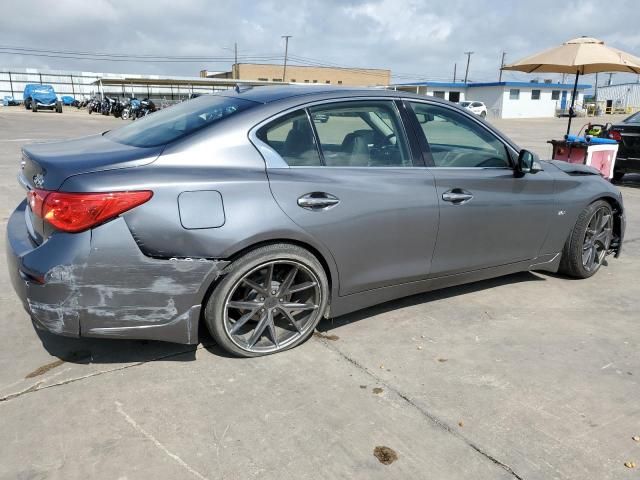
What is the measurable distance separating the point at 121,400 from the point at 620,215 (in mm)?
4519

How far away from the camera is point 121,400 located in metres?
2.79

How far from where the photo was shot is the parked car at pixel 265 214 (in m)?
2.70

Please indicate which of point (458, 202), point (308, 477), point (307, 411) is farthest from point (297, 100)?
point (308, 477)

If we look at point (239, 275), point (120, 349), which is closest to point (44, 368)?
point (120, 349)

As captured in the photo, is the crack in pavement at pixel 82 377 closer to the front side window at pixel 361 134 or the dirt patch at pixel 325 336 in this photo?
the dirt patch at pixel 325 336


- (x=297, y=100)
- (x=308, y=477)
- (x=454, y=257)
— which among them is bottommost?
(x=308, y=477)

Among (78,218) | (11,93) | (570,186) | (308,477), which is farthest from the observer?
(11,93)

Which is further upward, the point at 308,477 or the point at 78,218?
the point at 78,218

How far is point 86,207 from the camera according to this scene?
2.63 meters

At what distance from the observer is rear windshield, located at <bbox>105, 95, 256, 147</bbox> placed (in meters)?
3.14

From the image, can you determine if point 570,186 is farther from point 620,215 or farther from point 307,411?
point 307,411

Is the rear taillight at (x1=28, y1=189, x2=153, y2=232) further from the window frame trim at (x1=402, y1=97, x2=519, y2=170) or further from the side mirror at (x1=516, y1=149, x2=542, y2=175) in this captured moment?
the side mirror at (x1=516, y1=149, x2=542, y2=175)

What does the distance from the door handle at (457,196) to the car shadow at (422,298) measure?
91 centimetres

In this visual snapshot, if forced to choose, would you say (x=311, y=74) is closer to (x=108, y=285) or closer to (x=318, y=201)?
(x=318, y=201)
